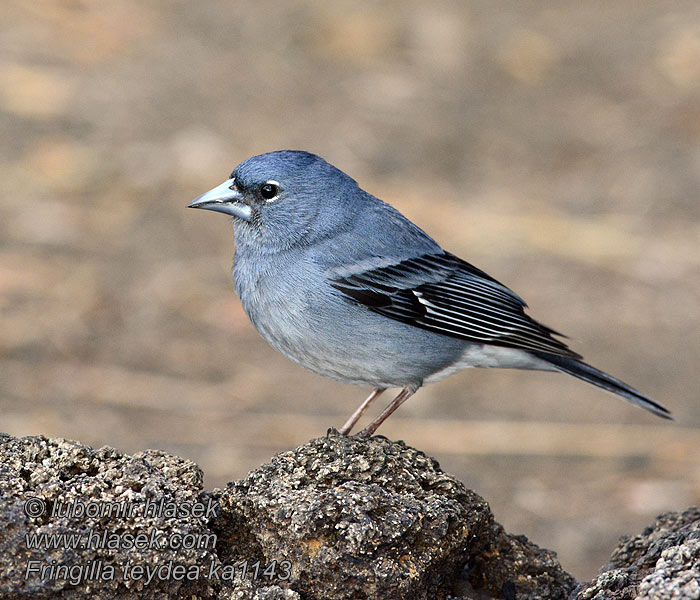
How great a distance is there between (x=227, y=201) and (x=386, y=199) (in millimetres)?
5265

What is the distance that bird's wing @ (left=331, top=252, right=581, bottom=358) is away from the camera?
189 inches

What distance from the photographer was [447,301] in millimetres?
5047


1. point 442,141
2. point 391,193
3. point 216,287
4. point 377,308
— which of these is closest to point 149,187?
point 216,287

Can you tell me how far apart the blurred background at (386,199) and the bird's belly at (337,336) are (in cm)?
246

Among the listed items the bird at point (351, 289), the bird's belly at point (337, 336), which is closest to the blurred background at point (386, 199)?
the bird at point (351, 289)

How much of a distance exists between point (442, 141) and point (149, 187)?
316 cm

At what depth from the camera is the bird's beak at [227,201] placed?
15.7 feet

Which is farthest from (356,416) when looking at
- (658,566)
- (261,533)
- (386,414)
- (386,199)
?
(386,199)

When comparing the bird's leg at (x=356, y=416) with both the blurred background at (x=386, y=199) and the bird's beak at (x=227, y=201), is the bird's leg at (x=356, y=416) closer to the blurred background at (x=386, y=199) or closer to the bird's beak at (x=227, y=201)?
the bird's beak at (x=227, y=201)

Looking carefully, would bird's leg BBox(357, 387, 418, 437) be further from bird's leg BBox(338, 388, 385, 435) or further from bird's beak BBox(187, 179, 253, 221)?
bird's beak BBox(187, 179, 253, 221)

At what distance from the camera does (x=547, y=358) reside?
525 centimetres

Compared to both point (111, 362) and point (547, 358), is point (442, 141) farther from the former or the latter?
point (547, 358)

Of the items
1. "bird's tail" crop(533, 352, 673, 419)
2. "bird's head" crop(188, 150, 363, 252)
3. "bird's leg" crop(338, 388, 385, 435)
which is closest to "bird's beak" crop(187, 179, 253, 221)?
"bird's head" crop(188, 150, 363, 252)

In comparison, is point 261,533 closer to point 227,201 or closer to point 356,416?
point 356,416
